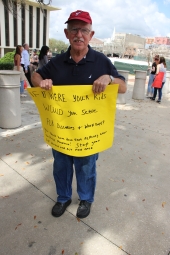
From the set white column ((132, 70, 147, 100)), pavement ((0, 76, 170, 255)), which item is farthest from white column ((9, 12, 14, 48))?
pavement ((0, 76, 170, 255))

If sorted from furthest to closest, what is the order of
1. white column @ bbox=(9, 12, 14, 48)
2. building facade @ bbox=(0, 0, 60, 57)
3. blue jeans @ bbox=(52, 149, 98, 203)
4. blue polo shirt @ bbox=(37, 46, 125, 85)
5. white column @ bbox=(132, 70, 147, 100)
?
white column @ bbox=(9, 12, 14, 48) < building facade @ bbox=(0, 0, 60, 57) < white column @ bbox=(132, 70, 147, 100) < blue jeans @ bbox=(52, 149, 98, 203) < blue polo shirt @ bbox=(37, 46, 125, 85)

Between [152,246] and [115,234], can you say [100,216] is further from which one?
[152,246]

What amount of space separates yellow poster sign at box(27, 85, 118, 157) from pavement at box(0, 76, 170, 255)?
0.84 meters

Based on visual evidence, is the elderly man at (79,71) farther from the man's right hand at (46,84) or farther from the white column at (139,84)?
the white column at (139,84)

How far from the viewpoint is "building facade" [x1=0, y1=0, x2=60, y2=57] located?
4109 centimetres

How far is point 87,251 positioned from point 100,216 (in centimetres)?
50

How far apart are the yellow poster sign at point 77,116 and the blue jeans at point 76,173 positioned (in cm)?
13

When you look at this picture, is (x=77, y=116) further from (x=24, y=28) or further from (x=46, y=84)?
(x=24, y=28)

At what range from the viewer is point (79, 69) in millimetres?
1983

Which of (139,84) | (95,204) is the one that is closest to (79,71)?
(95,204)

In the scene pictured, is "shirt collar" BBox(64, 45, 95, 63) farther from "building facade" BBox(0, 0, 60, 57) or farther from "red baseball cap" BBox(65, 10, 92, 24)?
"building facade" BBox(0, 0, 60, 57)

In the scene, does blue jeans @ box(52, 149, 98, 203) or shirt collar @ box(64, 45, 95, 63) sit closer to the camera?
shirt collar @ box(64, 45, 95, 63)

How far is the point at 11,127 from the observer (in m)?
4.79

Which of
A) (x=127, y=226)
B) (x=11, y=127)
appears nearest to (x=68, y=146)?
(x=127, y=226)
